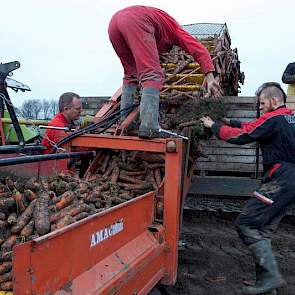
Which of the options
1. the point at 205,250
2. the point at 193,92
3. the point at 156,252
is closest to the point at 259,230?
the point at 156,252

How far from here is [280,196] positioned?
385cm

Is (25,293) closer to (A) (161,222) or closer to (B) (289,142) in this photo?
(A) (161,222)

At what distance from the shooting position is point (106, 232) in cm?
267

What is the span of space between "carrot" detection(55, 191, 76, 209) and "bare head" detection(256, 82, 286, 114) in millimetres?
2055

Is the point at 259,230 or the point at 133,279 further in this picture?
the point at 259,230

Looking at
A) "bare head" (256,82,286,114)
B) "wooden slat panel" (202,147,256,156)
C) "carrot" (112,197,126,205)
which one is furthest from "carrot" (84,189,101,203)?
"wooden slat panel" (202,147,256,156)

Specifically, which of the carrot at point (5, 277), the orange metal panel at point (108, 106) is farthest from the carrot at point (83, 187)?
the orange metal panel at point (108, 106)

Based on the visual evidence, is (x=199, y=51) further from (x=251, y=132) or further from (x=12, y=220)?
(x=12, y=220)

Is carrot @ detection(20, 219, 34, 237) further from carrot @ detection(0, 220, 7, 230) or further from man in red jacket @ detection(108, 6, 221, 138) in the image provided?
man in red jacket @ detection(108, 6, 221, 138)

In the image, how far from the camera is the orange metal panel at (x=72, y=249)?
76.0 inches

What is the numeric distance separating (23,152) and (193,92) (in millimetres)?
2570

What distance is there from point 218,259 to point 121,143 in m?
2.00

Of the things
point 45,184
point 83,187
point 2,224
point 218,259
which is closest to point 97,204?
point 83,187

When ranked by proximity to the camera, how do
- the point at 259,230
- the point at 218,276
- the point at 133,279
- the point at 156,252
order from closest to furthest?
the point at 133,279 → the point at 156,252 → the point at 259,230 → the point at 218,276
